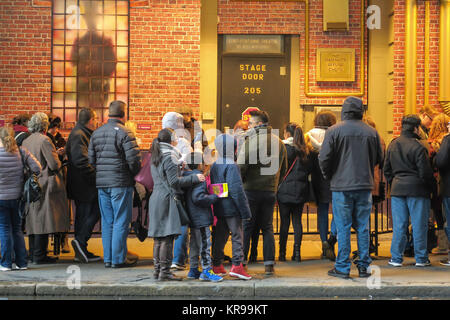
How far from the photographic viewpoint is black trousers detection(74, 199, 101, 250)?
9.37 m

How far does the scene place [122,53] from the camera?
1400cm

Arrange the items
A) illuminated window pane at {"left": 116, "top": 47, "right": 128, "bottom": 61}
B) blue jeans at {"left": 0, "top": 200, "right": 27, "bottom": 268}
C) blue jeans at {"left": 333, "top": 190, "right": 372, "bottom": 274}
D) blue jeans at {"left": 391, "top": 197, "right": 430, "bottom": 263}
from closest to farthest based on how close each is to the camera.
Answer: blue jeans at {"left": 333, "top": 190, "right": 372, "bottom": 274} < blue jeans at {"left": 0, "top": 200, "right": 27, "bottom": 268} < blue jeans at {"left": 391, "top": 197, "right": 430, "bottom": 263} < illuminated window pane at {"left": 116, "top": 47, "right": 128, "bottom": 61}

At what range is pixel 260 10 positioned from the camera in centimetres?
1452

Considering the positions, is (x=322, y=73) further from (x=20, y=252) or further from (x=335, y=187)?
(x=20, y=252)

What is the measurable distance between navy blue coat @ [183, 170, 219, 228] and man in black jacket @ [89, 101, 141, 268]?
100 centimetres

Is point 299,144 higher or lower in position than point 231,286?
higher

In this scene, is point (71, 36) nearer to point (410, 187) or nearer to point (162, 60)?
point (162, 60)

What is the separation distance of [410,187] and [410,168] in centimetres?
25

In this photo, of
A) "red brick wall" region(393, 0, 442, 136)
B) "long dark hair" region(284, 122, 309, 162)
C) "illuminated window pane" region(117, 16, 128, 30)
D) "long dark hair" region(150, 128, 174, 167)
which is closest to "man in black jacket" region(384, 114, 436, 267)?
"long dark hair" region(284, 122, 309, 162)

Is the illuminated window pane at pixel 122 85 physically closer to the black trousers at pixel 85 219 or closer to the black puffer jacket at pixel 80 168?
the black puffer jacket at pixel 80 168

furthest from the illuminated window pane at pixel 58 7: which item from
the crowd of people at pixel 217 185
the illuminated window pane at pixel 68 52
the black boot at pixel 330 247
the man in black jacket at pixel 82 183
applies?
the black boot at pixel 330 247

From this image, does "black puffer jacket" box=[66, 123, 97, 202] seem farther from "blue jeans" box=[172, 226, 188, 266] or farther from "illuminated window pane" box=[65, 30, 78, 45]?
"illuminated window pane" box=[65, 30, 78, 45]

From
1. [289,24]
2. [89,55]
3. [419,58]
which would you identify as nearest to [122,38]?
[89,55]
